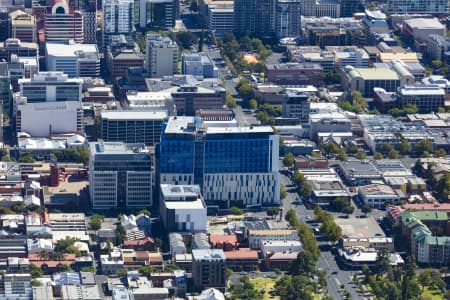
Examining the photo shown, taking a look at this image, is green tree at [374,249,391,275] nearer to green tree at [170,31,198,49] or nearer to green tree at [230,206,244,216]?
green tree at [230,206,244,216]

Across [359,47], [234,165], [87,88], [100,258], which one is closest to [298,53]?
[359,47]

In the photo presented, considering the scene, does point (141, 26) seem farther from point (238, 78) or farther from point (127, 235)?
point (127, 235)

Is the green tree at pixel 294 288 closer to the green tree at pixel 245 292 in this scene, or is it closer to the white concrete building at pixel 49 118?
the green tree at pixel 245 292

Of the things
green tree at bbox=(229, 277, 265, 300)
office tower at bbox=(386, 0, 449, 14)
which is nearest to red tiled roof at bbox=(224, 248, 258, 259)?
green tree at bbox=(229, 277, 265, 300)

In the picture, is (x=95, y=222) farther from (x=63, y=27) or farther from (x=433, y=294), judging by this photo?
(x=63, y=27)

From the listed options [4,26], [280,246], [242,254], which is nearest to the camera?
[242,254]

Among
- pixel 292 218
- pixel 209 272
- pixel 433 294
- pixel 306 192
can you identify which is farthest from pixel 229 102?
pixel 433 294
